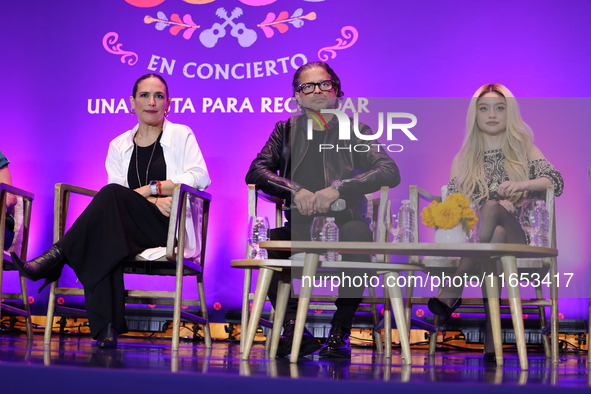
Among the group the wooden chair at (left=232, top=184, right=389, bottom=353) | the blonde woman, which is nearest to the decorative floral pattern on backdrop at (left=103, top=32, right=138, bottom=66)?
the wooden chair at (left=232, top=184, right=389, bottom=353)

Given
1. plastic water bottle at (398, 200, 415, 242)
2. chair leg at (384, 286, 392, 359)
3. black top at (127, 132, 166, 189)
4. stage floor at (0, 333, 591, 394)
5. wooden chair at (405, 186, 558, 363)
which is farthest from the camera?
black top at (127, 132, 166, 189)

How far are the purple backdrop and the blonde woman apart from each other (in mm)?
694

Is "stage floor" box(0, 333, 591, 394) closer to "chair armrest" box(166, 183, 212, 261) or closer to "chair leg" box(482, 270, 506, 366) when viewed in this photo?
"chair leg" box(482, 270, 506, 366)

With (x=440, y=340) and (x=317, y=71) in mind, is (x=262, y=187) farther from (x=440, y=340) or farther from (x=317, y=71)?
(x=440, y=340)

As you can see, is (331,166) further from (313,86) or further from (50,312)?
(50,312)

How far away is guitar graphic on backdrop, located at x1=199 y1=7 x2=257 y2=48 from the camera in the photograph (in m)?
4.38

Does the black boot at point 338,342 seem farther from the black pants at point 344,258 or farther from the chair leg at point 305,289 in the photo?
the chair leg at point 305,289

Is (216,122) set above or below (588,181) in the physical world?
above

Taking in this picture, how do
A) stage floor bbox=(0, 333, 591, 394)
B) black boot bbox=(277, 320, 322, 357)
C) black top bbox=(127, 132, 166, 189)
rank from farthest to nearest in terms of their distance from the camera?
1. black top bbox=(127, 132, 166, 189)
2. black boot bbox=(277, 320, 322, 357)
3. stage floor bbox=(0, 333, 591, 394)

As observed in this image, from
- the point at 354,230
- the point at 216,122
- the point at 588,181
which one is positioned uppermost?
the point at 216,122

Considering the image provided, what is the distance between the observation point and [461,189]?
3025mm

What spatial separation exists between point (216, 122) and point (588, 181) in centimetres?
208

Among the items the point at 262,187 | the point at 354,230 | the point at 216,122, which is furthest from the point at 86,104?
the point at 354,230

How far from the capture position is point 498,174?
3.14 metres
